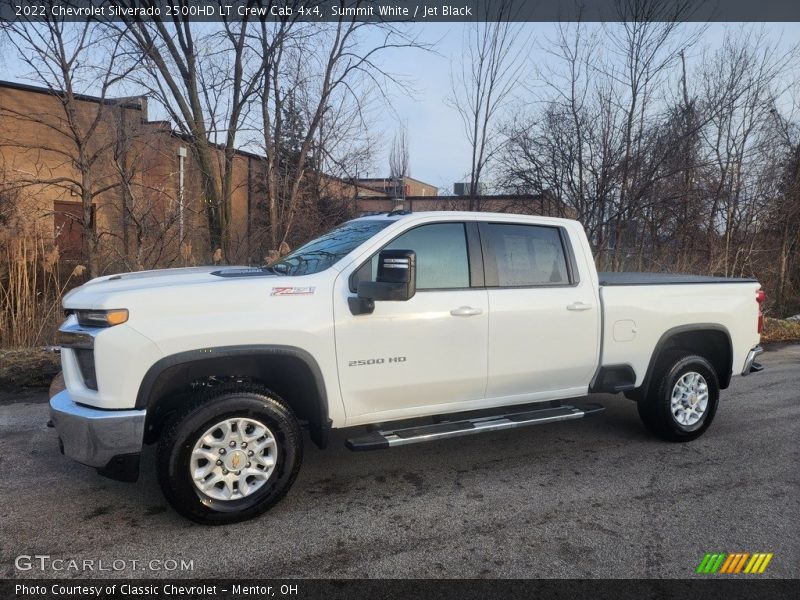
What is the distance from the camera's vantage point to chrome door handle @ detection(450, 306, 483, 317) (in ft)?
13.3

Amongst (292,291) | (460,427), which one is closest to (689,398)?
(460,427)

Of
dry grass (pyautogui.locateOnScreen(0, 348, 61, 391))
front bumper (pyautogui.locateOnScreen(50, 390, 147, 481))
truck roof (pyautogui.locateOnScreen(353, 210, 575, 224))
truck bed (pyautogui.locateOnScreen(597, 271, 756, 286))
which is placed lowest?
dry grass (pyautogui.locateOnScreen(0, 348, 61, 391))

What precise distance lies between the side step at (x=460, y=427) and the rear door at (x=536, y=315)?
5.4 inches

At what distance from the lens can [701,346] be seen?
5.49m

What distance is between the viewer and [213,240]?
12484 millimetres

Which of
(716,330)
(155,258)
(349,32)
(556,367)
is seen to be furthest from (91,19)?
(716,330)

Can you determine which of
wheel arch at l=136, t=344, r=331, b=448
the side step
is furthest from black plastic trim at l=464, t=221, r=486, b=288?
wheel arch at l=136, t=344, r=331, b=448

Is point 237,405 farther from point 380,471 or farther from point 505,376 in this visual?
point 505,376

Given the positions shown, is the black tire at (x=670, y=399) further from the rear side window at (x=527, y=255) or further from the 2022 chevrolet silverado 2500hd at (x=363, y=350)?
the rear side window at (x=527, y=255)

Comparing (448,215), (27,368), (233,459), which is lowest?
(27,368)

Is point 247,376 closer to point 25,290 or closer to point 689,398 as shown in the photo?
point 689,398

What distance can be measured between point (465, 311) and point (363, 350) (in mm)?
830

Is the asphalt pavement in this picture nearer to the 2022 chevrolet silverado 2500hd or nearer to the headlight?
the 2022 chevrolet silverado 2500hd

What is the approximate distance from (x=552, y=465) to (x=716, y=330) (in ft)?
6.99
